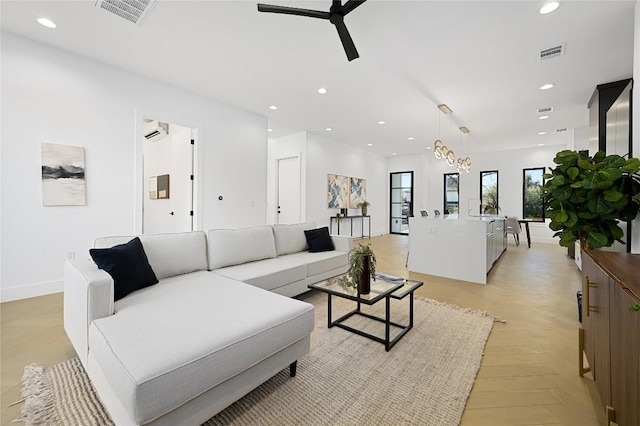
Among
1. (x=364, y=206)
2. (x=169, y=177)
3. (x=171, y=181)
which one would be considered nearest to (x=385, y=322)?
(x=171, y=181)

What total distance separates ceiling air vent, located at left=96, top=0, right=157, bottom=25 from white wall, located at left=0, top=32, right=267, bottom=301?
4.34ft

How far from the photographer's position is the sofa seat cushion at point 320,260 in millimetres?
3137

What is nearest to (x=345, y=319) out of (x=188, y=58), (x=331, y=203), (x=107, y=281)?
(x=107, y=281)

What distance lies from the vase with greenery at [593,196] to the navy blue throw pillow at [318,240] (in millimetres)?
2396

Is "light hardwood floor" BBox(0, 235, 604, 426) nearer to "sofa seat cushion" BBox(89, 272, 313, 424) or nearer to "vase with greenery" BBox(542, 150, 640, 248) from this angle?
"sofa seat cushion" BBox(89, 272, 313, 424)

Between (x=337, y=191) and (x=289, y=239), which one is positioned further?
(x=337, y=191)

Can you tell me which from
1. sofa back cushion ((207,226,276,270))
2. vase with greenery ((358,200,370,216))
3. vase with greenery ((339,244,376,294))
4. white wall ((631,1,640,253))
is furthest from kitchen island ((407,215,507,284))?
vase with greenery ((358,200,370,216))

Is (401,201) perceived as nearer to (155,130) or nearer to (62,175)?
(155,130)

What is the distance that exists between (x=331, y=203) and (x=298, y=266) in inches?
178

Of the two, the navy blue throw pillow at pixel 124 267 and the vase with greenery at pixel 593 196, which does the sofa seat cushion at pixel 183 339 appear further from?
the vase with greenery at pixel 593 196

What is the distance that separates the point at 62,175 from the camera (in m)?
3.16

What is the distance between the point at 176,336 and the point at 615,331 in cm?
199

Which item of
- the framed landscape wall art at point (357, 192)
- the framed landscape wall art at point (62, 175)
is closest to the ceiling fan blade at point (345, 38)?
the framed landscape wall art at point (62, 175)

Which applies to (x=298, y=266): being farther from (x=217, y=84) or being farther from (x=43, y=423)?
(x=217, y=84)
